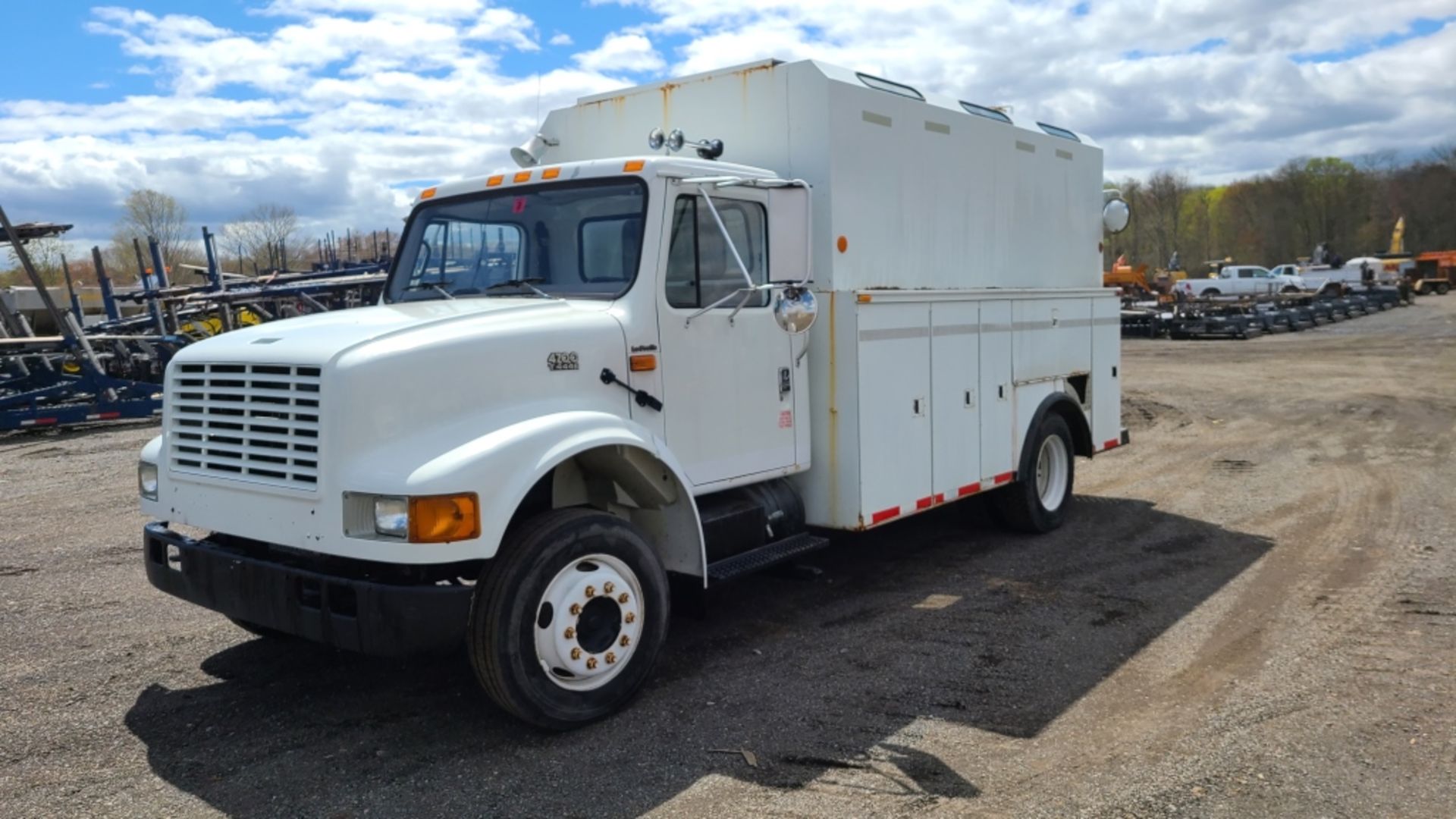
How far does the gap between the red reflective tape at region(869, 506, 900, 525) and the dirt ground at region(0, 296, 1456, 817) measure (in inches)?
20.4

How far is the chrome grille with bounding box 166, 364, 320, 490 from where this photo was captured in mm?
4195

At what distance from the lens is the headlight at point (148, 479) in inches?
193

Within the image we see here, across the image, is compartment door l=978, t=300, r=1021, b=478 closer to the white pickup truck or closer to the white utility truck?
the white utility truck

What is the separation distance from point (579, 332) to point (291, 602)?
1.60 meters

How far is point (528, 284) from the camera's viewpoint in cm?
531

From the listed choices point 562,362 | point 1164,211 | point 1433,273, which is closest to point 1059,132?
point 562,362

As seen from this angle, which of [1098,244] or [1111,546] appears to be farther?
[1098,244]

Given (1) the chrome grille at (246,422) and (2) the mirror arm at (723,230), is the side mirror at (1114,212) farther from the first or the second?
(1) the chrome grille at (246,422)

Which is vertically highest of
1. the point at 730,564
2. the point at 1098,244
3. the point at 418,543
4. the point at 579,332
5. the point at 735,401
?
the point at 1098,244

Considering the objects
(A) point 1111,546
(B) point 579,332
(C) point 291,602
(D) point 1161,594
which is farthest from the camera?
(A) point 1111,546

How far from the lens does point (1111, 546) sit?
7.81 m

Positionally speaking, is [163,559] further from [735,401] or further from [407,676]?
[735,401]

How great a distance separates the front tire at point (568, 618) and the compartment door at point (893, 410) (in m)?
1.81

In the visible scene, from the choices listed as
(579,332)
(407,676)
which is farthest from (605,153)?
(407,676)
